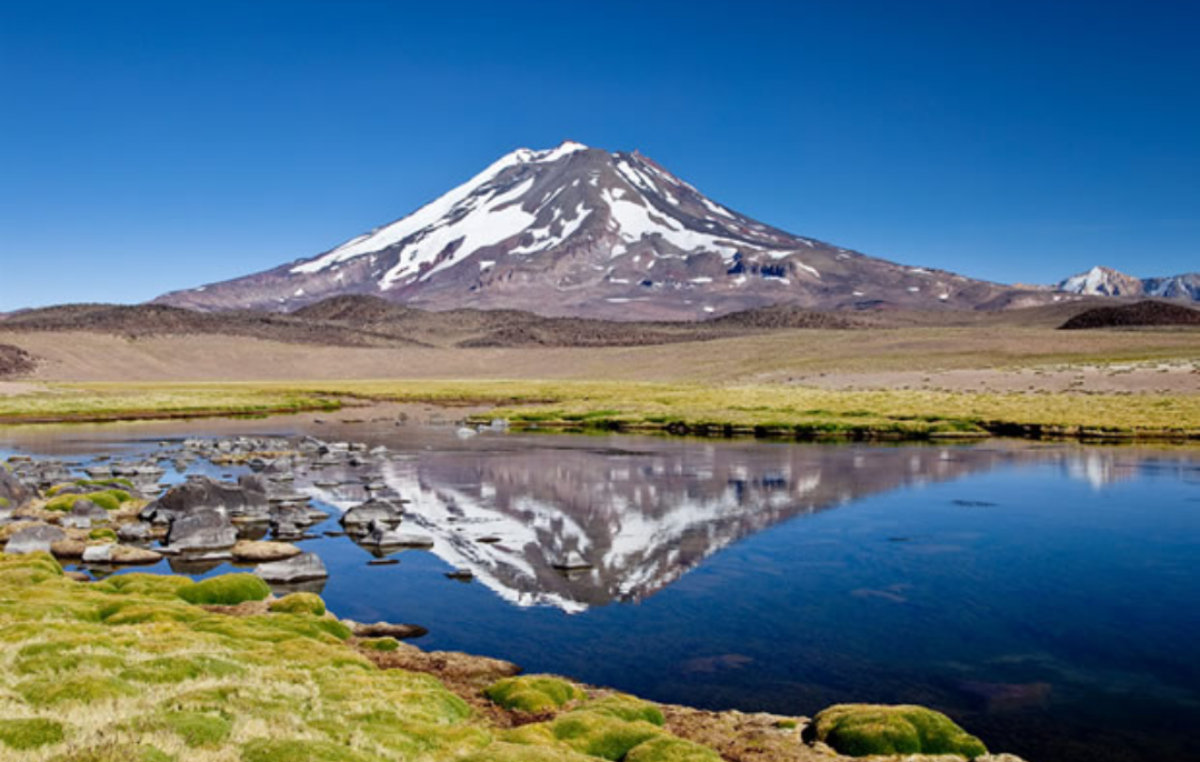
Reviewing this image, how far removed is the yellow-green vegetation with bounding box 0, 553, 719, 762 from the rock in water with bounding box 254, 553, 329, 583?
464 cm

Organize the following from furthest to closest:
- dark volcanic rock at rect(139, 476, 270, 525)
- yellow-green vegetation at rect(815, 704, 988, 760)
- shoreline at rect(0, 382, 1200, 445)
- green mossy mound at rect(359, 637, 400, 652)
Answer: shoreline at rect(0, 382, 1200, 445), dark volcanic rock at rect(139, 476, 270, 525), green mossy mound at rect(359, 637, 400, 652), yellow-green vegetation at rect(815, 704, 988, 760)

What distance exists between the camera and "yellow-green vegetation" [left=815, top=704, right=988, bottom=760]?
10047 millimetres

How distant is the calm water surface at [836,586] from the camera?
41.2ft

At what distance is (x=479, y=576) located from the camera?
19094 millimetres

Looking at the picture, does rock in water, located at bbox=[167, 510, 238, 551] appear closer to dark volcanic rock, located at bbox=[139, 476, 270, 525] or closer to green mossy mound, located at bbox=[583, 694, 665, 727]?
dark volcanic rock, located at bbox=[139, 476, 270, 525]

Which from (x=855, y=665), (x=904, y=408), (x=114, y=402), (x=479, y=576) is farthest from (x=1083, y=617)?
(x=114, y=402)

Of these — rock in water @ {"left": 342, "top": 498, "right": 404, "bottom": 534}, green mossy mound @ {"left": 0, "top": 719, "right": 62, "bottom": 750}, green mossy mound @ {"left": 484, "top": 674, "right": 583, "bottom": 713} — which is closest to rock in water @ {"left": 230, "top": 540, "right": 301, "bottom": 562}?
rock in water @ {"left": 342, "top": 498, "right": 404, "bottom": 534}

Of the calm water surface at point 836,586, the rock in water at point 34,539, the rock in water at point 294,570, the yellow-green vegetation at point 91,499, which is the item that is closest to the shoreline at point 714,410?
the calm water surface at point 836,586

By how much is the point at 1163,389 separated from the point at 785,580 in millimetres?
57749

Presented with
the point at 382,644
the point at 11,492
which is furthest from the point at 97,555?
the point at 382,644

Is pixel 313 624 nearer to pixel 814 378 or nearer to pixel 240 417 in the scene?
pixel 240 417

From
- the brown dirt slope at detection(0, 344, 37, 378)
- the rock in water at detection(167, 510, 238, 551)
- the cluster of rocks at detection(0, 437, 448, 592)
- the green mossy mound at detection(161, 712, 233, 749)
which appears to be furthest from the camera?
the brown dirt slope at detection(0, 344, 37, 378)

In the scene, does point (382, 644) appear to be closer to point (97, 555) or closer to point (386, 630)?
point (386, 630)

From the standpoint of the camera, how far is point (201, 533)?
2136 centimetres
